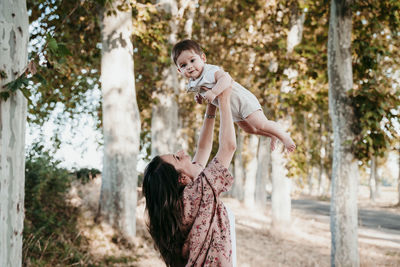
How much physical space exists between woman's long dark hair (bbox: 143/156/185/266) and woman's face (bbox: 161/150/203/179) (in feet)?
0.12

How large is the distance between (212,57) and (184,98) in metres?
1.83

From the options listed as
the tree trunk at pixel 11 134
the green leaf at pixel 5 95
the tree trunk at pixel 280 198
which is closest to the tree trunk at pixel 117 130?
the tree trunk at pixel 11 134

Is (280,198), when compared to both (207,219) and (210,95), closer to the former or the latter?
(207,219)

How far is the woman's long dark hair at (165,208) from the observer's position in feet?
7.70

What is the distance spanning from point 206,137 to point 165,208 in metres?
0.74

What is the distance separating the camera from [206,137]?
9.43 feet

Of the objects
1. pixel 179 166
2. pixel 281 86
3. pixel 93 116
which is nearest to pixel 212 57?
pixel 281 86

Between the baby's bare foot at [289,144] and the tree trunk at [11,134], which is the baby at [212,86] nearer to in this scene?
the baby's bare foot at [289,144]

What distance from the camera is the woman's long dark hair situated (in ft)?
7.70

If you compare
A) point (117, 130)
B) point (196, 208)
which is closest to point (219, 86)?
point (196, 208)

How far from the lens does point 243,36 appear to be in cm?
Result: 1125

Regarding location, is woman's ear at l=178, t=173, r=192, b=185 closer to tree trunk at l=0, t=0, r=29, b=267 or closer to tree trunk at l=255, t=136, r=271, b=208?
tree trunk at l=0, t=0, r=29, b=267

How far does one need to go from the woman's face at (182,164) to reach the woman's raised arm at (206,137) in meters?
0.24

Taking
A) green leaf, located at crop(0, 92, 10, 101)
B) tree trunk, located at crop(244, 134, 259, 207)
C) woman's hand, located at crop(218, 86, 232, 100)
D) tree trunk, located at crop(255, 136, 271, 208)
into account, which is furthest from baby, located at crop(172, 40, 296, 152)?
tree trunk, located at crop(244, 134, 259, 207)
